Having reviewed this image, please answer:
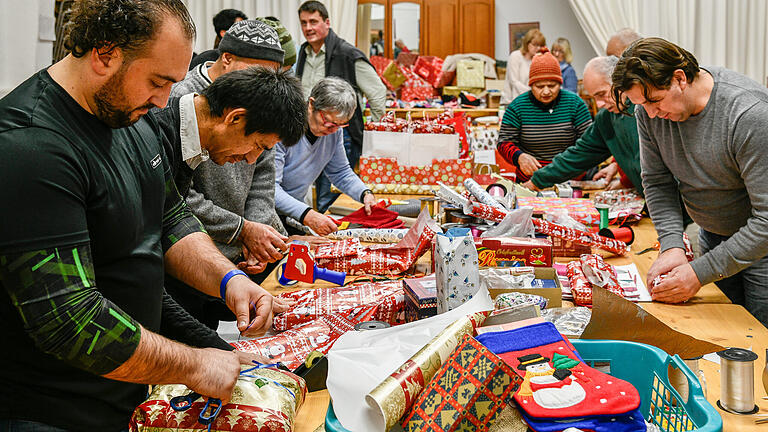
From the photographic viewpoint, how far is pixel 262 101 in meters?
1.90

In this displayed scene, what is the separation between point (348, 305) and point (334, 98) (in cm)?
155

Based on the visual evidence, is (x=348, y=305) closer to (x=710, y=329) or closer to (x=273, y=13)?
(x=710, y=329)

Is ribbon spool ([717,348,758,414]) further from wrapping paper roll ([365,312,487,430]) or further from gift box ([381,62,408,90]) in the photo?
gift box ([381,62,408,90])

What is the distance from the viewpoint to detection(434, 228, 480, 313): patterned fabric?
1.66 meters

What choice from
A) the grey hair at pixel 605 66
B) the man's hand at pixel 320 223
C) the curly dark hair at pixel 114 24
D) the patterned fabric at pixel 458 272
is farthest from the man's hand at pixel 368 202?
the curly dark hair at pixel 114 24

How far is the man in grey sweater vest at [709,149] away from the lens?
2.06 meters

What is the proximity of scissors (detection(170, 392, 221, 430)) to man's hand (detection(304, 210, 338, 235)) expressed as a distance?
5.91ft

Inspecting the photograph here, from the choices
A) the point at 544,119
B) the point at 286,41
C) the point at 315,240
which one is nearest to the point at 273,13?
the point at 286,41

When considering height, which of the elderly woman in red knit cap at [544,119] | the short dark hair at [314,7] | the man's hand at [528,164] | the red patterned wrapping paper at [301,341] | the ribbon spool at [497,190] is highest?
the short dark hair at [314,7]

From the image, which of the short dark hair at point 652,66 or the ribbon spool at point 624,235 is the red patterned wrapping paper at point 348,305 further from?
the ribbon spool at point 624,235

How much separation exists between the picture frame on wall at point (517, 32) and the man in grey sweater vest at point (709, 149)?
786cm

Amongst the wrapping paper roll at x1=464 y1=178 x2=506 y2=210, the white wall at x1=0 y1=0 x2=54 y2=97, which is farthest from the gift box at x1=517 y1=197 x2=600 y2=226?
the white wall at x1=0 y1=0 x2=54 y2=97

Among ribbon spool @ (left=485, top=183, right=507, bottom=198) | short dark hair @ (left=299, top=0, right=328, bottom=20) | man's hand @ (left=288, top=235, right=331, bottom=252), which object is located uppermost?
short dark hair @ (left=299, top=0, right=328, bottom=20)

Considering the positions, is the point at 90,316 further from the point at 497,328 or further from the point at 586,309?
the point at 586,309
